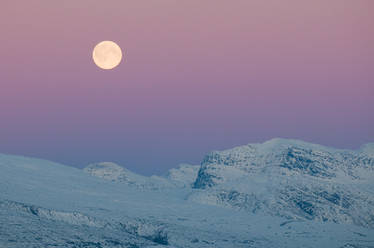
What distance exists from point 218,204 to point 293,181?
16709mm

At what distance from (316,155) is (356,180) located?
9589 millimetres

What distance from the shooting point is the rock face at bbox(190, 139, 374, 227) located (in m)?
76.1

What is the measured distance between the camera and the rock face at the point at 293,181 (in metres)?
76.1

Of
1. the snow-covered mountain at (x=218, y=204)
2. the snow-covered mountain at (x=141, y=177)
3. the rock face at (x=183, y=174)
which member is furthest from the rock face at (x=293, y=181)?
the rock face at (x=183, y=174)

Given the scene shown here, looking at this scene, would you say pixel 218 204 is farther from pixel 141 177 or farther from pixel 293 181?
pixel 141 177

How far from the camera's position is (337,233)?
196 ft

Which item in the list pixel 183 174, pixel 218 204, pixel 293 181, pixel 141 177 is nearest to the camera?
pixel 218 204

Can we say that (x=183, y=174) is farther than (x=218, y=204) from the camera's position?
Yes

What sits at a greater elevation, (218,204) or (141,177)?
(141,177)

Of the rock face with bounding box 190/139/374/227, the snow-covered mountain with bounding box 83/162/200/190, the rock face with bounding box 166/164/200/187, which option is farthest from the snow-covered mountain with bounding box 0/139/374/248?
the rock face with bounding box 166/164/200/187

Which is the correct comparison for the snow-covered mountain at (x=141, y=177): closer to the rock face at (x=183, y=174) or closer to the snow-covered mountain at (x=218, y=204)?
the rock face at (x=183, y=174)

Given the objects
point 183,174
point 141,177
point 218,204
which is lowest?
point 218,204

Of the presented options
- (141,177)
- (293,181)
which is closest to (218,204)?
(293,181)

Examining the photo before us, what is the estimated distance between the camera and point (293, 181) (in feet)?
278
